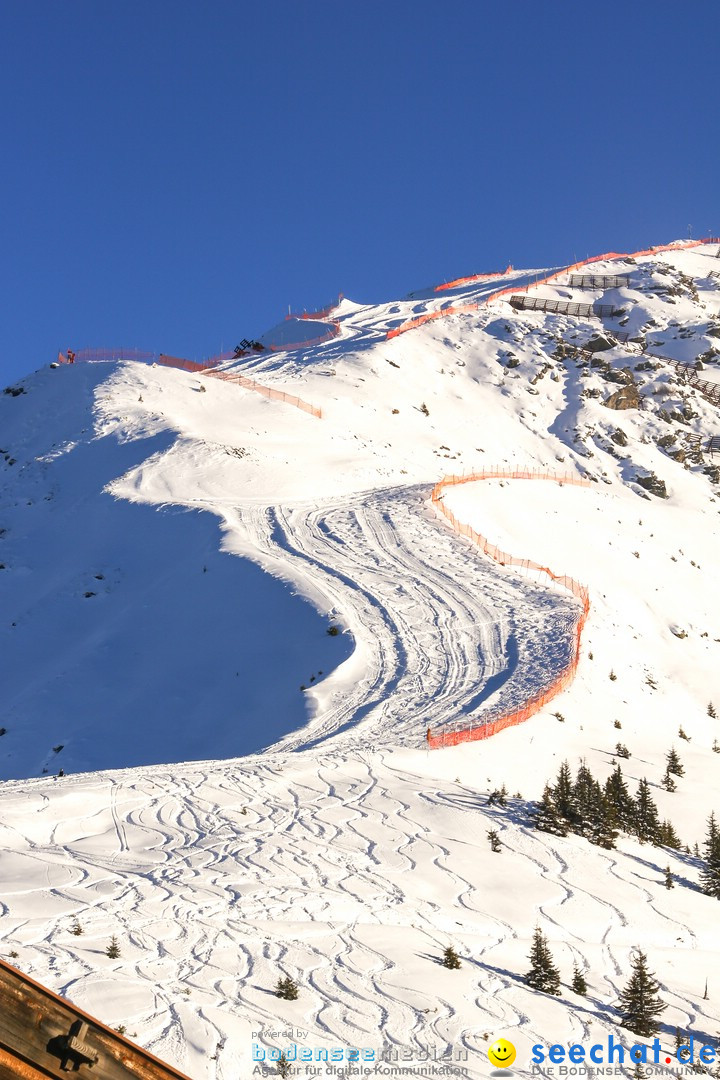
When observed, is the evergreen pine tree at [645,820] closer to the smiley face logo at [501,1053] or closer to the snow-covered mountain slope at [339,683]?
the snow-covered mountain slope at [339,683]

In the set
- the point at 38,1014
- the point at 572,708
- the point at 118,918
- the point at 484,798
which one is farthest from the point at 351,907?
the point at 572,708

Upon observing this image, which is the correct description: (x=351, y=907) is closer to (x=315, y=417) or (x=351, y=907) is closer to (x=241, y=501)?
(x=241, y=501)

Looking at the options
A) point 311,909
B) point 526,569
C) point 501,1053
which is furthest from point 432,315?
point 501,1053

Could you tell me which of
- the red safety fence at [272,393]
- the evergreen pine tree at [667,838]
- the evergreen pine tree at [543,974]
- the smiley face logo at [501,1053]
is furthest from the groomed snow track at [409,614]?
the red safety fence at [272,393]

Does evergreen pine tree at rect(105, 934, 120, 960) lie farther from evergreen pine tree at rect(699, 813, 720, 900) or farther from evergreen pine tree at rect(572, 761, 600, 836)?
evergreen pine tree at rect(699, 813, 720, 900)

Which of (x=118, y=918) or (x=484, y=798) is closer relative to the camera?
(x=118, y=918)

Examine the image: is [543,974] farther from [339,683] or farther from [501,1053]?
[339,683]

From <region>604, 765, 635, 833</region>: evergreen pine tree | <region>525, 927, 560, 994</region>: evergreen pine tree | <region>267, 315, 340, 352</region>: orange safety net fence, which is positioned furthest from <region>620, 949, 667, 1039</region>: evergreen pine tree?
<region>267, 315, 340, 352</region>: orange safety net fence
